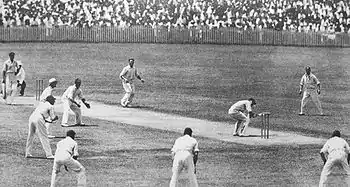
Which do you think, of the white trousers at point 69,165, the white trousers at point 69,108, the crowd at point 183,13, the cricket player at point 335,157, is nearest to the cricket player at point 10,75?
the white trousers at point 69,108

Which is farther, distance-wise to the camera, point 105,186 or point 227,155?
point 227,155

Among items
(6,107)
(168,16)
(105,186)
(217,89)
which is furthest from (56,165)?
(168,16)

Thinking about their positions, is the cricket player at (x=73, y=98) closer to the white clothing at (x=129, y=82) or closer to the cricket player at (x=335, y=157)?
the white clothing at (x=129, y=82)

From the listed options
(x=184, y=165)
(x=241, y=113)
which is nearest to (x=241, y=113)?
(x=241, y=113)

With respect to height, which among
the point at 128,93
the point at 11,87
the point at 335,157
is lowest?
the point at 335,157

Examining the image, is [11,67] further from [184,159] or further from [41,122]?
[184,159]

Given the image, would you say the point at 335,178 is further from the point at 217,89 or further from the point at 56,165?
the point at 217,89
